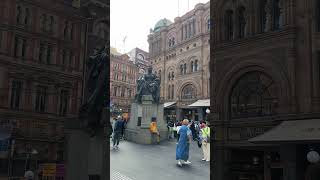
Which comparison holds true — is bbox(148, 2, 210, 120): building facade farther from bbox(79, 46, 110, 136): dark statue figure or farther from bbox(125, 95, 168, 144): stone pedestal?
bbox(79, 46, 110, 136): dark statue figure

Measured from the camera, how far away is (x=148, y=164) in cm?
Result: 515

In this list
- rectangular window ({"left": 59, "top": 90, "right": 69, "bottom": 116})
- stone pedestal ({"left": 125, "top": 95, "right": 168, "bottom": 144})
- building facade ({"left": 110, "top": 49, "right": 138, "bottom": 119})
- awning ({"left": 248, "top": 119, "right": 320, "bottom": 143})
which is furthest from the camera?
awning ({"left": 248, "top": 119, "right": 320, "bottom": 143})

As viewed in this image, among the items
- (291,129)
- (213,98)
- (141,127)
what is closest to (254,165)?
(291,129)

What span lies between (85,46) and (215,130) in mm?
3736

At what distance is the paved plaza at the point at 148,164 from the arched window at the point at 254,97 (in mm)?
1889

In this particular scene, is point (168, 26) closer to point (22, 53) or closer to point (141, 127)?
point (141, 127)

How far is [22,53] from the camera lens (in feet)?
12.2

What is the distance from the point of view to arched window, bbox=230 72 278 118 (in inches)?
290

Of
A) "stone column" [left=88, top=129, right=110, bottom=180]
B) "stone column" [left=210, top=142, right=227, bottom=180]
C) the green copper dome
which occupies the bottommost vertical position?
"stone column" [left=210, top=142, right=227, bottom=180]

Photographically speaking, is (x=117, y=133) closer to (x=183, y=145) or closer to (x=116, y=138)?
(x=116, y=138)

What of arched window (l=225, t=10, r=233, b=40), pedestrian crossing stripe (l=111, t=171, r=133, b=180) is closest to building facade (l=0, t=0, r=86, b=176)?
pedestrian crossing stripe (l=111, t=171, r=133, b=180)

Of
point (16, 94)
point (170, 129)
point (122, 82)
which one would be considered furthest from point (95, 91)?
point (170, 129)

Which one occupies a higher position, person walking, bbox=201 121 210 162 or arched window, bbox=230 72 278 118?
arched window, bbox=230 72 278 118

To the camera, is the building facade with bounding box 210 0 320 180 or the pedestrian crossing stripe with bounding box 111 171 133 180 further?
the building facade with bounding box 210 0 320 180
